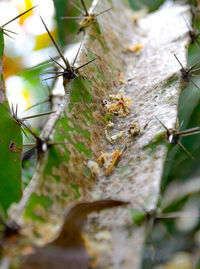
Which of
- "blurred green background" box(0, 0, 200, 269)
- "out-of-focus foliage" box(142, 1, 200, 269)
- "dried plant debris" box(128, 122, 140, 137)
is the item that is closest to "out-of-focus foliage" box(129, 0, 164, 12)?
"blurred green background" box(0, 0, 200, 269)

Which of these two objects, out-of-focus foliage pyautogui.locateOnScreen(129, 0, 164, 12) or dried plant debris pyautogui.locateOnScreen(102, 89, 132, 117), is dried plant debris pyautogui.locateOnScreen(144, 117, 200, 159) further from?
out-of-focus foliage pyautogui.locateOnScreen(129, 0, 164, 12)

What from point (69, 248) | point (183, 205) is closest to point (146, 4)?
point (183, 205)

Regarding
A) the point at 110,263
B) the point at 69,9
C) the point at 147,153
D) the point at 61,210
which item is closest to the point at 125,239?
the point at 110,263

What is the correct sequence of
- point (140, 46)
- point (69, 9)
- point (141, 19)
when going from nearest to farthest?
point (140, 46)
point (69, 9)
point (141, 19)

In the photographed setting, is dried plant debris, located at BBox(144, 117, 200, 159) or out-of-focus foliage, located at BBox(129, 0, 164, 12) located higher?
out-of-focus foliage, located at BBox(129, 0, 164, 12)

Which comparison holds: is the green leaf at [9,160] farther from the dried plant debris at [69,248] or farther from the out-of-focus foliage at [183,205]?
the out-of-focus foliage at [183,205]

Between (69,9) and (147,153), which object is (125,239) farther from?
(69,9)
